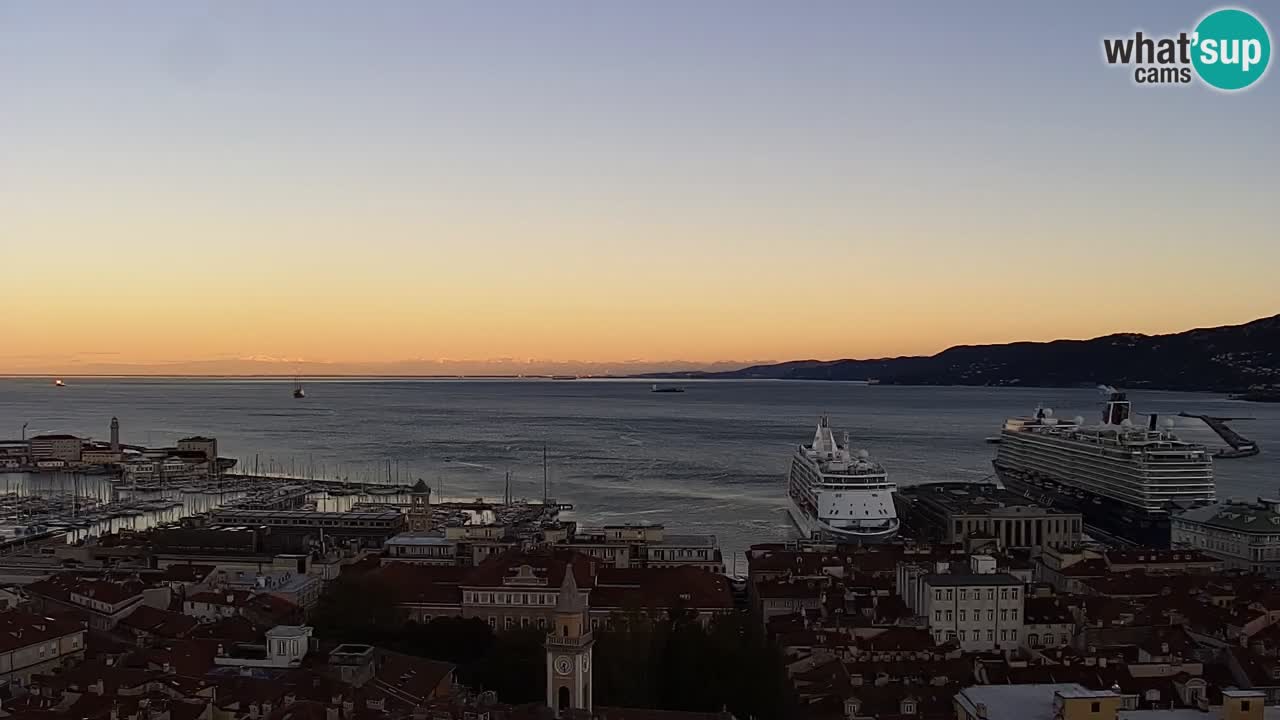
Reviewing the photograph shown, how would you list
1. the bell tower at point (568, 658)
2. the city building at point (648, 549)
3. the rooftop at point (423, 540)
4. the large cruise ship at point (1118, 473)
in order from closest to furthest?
the bell tower at point (568, 658), the city building at point (648, 549), the rooftop at point (423, 540), the large cruise ship at point (1118, 473)

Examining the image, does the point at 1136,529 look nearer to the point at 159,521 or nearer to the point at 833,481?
the point at 833,481

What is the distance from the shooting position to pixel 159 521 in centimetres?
5669

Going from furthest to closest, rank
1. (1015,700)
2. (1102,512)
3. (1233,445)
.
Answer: (1233,445), (1102,512), (1015,700)

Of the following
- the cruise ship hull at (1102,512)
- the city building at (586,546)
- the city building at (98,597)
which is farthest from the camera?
the cruise ship hull at (1102,512)

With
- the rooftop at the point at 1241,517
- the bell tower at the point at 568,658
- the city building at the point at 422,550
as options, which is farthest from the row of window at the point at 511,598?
the rooftop at the point at 1241,517

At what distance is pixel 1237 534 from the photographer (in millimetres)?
37500

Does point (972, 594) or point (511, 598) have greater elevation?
point (972, 594)

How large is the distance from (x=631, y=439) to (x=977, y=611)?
72.5 metres

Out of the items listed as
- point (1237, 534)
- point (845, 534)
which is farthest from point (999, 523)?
point (1237, 534)

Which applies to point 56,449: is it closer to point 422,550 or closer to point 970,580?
point 422,550

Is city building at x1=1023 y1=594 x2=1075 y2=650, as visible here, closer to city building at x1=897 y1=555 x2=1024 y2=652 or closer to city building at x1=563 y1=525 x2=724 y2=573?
city building at x1=897 y1=555 x2=1024 y2=652

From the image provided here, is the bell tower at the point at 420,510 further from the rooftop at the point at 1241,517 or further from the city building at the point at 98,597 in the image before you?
the rooftop at the point at 1241,517

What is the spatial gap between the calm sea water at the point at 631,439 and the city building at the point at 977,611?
59.6 feet

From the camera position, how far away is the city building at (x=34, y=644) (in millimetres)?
20491
